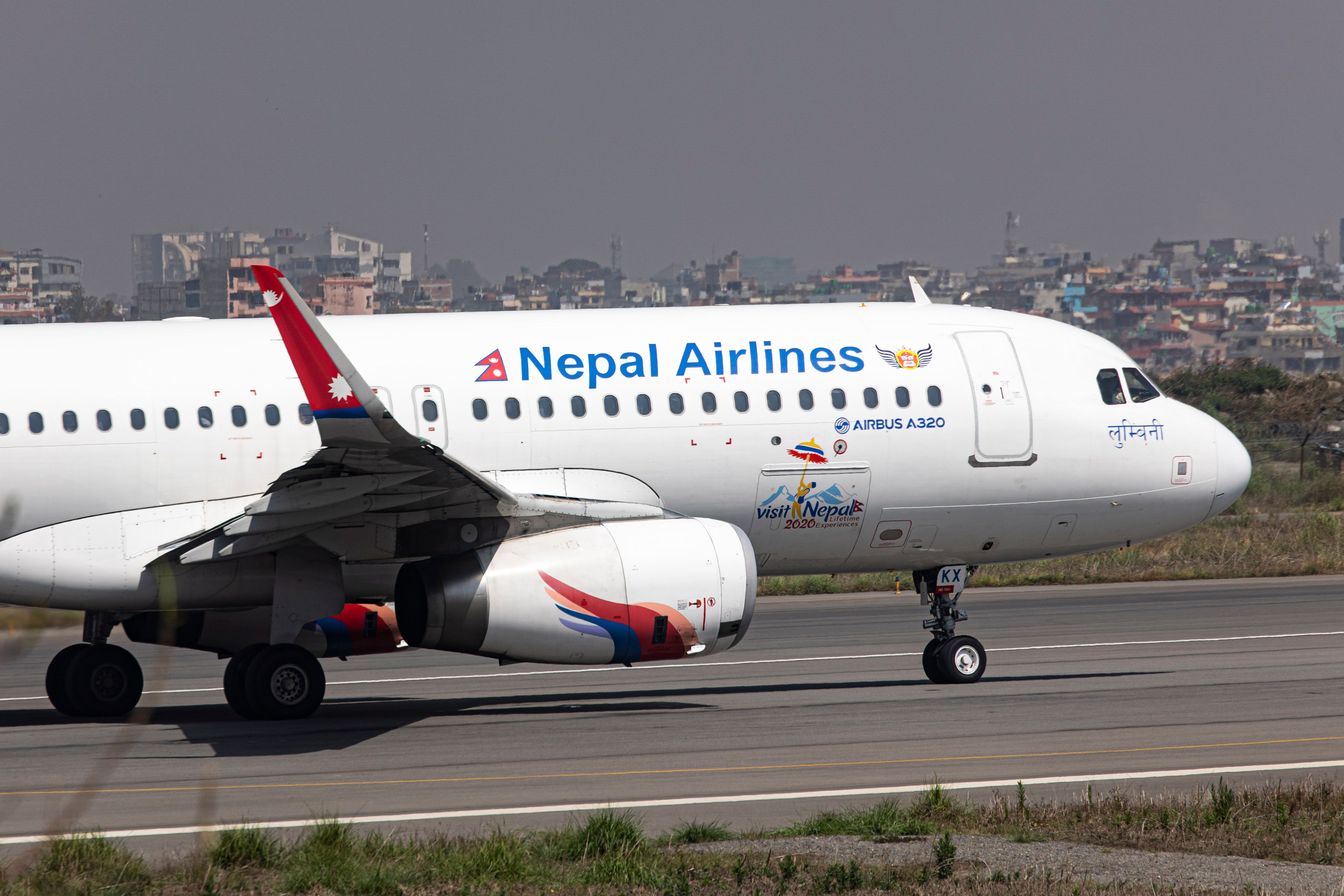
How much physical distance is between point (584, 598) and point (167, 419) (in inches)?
210

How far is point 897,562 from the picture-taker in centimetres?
1962

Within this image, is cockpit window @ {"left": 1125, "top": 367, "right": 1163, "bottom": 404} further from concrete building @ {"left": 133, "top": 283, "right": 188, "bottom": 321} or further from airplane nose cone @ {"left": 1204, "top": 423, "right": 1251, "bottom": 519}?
concrete building @ {"left": 133, "top": 283, "right": 188, "bottom": 321}

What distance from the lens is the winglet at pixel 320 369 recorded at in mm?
13789

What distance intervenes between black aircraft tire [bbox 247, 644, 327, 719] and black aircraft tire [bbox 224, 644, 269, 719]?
0.24 feet

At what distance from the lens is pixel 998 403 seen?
19.3 metres

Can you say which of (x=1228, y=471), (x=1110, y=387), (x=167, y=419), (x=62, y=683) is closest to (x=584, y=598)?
(x=167, y=419)

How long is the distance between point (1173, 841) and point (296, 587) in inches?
391

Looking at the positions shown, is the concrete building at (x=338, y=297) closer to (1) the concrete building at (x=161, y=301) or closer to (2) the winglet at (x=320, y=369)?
(2) the winglet at (x=320, y=369)

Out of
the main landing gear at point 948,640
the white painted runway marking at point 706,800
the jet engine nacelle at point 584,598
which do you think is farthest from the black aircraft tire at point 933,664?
the white painted runway marking at point 706,800

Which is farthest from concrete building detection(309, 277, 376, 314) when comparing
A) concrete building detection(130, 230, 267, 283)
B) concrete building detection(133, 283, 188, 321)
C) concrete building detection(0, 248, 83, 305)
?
concrete building detection(0, 248, 83, 305)

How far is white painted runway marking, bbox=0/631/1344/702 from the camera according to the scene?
21656mm

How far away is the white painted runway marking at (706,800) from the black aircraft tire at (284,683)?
473 cm

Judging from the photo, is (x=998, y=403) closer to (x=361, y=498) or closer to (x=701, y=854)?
(x=361, y=498)

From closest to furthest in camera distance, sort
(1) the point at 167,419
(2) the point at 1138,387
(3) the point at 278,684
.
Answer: (3) the point at 278,684
(1) the point at 167,419
(2) the point at 1138,387
